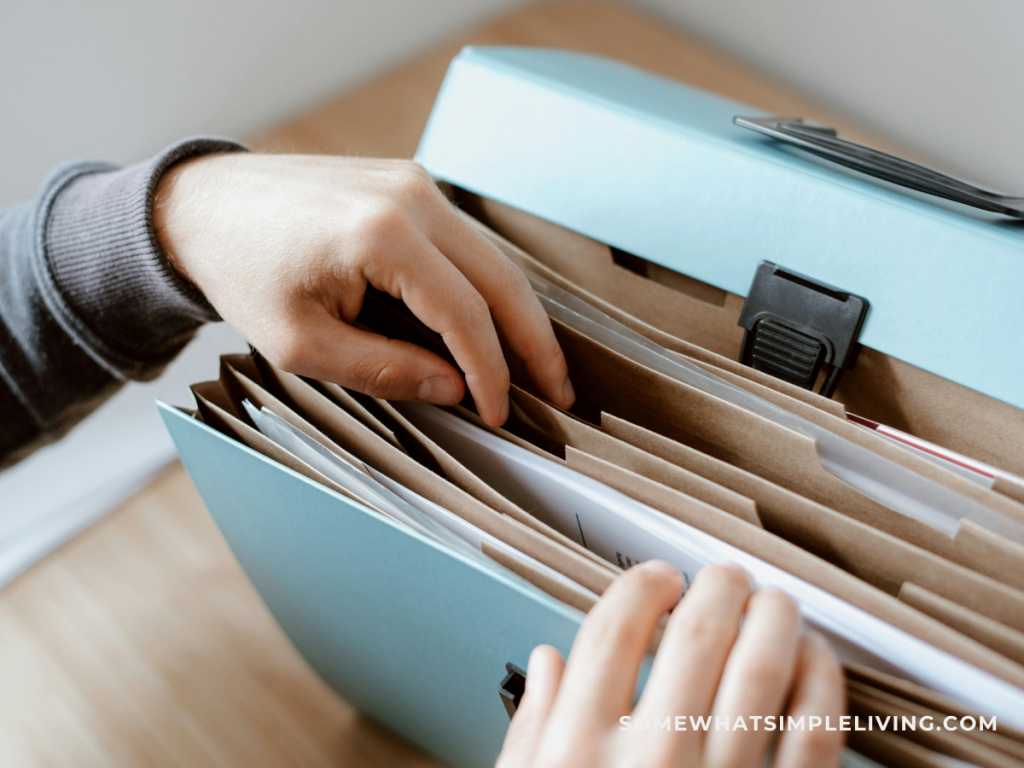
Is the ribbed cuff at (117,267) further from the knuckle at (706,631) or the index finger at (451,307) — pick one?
the knuckle at (706,631)

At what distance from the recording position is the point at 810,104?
2.92 ft

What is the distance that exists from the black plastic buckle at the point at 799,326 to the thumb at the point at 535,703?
0.23 meters

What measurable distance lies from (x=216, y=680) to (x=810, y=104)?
33.8 inches

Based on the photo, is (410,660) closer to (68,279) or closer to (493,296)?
(493,296)

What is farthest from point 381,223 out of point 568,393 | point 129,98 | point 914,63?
point 914,63

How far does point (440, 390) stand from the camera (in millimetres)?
394

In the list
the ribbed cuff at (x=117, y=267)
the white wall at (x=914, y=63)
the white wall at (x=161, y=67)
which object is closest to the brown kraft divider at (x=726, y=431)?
the ribbed cuff at (x=117, y=267)

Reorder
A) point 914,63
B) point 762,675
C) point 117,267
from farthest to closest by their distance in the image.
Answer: point 914,63 < point 117,267 < point 762,675

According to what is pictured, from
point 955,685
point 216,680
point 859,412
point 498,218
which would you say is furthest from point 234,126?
point 955,685

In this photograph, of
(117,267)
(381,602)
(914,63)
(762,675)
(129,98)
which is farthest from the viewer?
(914,63)

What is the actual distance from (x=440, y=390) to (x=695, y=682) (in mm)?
198

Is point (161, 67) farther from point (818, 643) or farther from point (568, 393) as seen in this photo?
point (818, 643)

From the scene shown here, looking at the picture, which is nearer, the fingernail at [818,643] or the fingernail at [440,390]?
the fingernail at [818,643]

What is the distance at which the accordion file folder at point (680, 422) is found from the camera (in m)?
0.29
